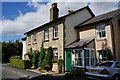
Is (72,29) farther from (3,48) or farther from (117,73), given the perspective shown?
(3,48)

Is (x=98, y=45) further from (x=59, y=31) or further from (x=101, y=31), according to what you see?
(x=59, y=31)

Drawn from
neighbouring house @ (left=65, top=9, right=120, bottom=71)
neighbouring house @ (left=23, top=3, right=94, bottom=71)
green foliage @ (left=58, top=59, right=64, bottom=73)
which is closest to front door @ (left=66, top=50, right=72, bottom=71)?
neighbouring house @ (left=65, top=9, right=120, bottom=71)

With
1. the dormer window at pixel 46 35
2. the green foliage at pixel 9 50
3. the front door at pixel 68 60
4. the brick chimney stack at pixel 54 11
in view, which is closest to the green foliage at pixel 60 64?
the front door at pixel 68 60

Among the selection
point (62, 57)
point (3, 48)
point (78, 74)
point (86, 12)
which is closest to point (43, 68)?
point (62, 57)

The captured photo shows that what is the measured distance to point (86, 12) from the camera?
18.8 m

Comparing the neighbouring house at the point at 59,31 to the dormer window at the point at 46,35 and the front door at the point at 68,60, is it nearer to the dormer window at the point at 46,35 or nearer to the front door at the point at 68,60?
the dormer window at the point at 46,35

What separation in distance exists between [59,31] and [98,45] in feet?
16.2

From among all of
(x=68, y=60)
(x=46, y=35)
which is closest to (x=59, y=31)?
(x=46, y=35)

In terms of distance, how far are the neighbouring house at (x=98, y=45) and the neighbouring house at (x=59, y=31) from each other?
1124mm

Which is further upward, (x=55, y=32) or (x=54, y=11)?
(x=54, y=11)

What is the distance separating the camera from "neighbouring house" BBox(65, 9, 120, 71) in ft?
42.9

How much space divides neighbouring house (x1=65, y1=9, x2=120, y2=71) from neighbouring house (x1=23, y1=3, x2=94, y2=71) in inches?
44.2

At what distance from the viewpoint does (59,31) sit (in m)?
16.0

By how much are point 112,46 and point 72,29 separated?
5449 millimetres
